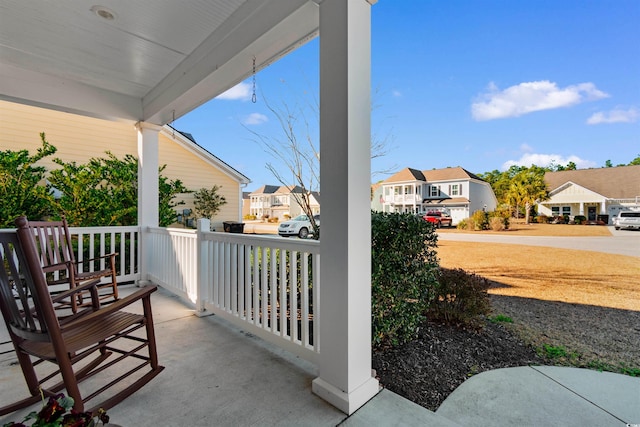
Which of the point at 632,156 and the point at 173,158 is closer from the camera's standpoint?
the point at 632,156

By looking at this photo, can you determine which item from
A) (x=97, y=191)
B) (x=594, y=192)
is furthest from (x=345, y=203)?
(x=97, y=191)

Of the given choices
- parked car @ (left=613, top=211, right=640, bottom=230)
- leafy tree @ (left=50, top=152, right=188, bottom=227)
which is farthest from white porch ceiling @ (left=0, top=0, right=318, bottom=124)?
parked car @ (left=613, top=211, right=640, bottom=230)

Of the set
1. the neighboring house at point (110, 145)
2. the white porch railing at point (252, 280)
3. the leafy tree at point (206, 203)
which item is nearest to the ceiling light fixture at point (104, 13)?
the white porch railing at point (252, 280)

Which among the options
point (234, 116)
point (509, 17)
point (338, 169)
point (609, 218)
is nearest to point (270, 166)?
point (234, 116)

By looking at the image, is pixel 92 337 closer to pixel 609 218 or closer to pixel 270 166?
pixel 270 166

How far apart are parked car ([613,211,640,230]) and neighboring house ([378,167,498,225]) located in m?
3.68

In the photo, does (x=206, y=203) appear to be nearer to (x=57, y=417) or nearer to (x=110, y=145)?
(x=110, y=145)

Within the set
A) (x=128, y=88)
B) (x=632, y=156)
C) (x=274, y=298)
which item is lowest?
(x=274, y=298)

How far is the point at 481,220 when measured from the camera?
9172 millimetres

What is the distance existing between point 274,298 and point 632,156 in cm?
351

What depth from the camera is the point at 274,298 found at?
2291mm

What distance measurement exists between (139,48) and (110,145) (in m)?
5.41

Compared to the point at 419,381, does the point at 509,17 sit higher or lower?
higher

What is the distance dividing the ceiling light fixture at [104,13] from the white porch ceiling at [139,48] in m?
0.02
